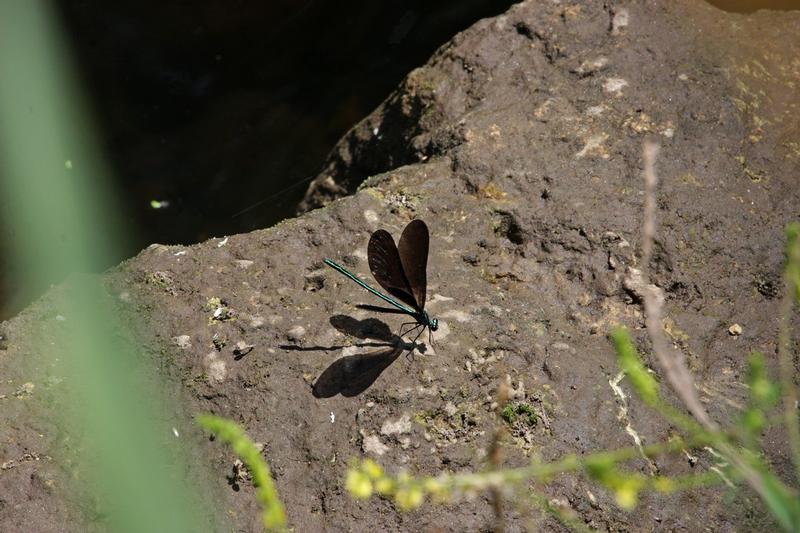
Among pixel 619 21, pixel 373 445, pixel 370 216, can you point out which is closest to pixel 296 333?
pixel 373 445

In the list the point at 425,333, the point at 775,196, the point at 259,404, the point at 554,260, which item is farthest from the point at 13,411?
the point at 775,196

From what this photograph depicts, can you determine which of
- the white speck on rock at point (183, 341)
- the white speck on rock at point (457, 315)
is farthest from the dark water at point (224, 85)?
the white speck on rock at point (457, 315)

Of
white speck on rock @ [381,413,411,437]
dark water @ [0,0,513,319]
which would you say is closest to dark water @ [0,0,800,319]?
dark water @ [0,0,513,319]

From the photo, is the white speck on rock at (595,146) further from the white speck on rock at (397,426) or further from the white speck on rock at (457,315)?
the white speck on rock at (397,426)

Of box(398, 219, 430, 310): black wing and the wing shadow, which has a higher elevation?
box(398, 219, 430, 310): black wing

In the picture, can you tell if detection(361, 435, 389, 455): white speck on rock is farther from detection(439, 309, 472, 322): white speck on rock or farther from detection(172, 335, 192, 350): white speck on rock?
detection(172, 335, 192, 350): white speck on rock

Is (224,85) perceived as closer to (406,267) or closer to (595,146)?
(595,146)

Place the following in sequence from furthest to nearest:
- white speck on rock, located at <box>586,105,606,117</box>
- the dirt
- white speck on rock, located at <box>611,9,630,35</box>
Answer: white speck on rock, located at <box>611,9,630,35</box> < white speck on rock, located at <box>586,105,606,117</box> < the dirt

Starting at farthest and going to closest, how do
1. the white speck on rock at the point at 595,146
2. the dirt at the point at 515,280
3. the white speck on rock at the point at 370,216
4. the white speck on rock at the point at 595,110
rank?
the white speck on rock at the point at 595,110, the white speck on rock at the point at 595,146, the white speck on rock at the point at 370,216, the dirt at the point at 515,280
